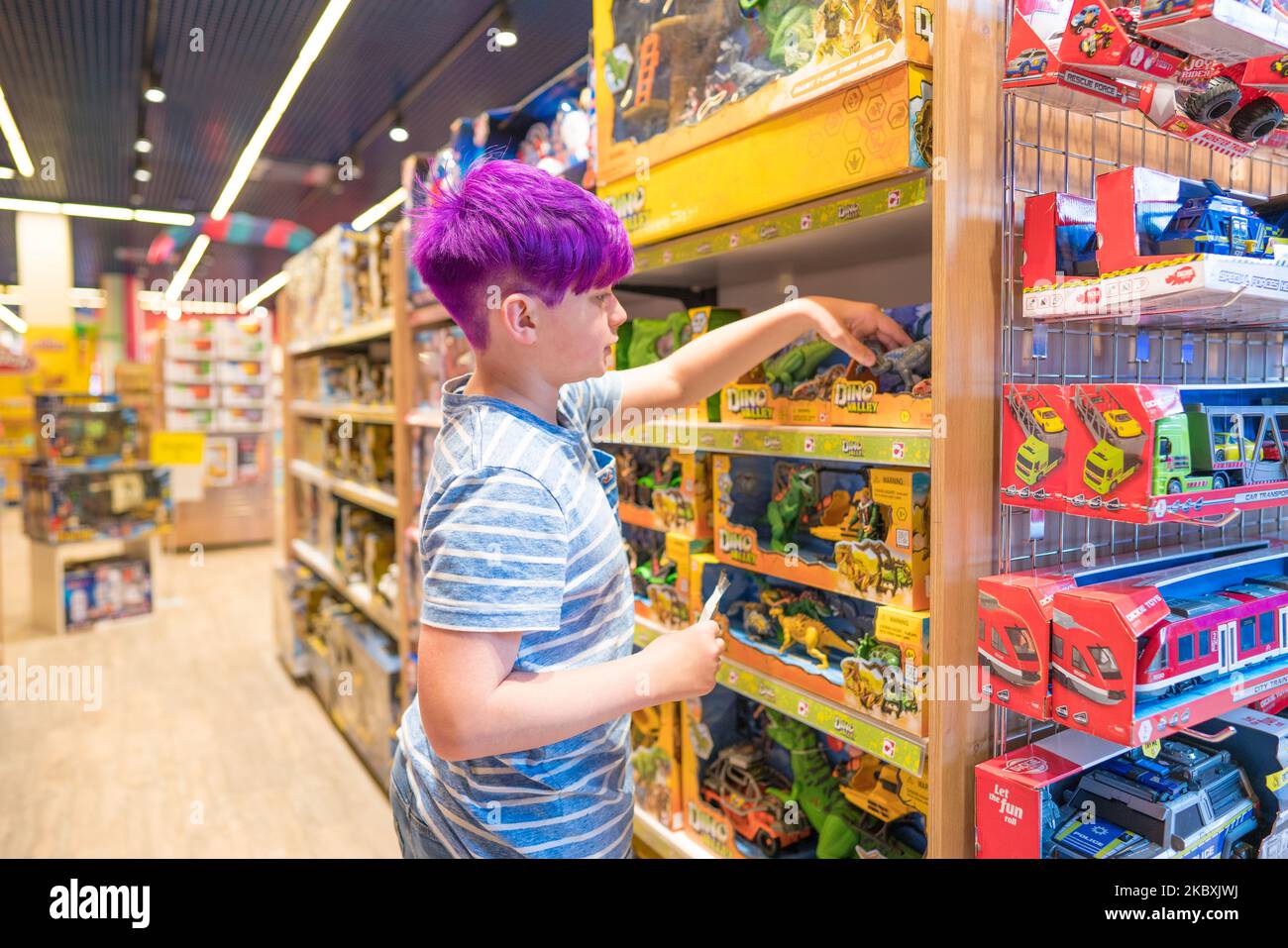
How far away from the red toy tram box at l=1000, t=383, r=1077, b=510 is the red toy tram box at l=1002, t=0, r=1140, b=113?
396 mm

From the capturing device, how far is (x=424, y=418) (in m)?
2.80

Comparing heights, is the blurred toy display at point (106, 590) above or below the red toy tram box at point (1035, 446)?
below

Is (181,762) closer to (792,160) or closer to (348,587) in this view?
(348,587)

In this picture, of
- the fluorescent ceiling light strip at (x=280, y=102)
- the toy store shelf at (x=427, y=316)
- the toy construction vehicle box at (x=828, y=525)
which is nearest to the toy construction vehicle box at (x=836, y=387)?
the toy construction vehicle box at (x=828, y=525)

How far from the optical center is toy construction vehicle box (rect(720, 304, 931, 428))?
52.1 inches

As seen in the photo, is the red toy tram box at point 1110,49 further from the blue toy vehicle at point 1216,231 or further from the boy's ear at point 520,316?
the boy's ear at point 520,316

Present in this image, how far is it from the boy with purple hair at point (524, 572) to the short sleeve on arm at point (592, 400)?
0.10 m

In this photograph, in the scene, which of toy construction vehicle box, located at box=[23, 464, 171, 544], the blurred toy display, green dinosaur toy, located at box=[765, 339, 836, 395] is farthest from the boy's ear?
the blurred toy display

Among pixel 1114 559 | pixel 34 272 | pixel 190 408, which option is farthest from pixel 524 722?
pixel 34 272

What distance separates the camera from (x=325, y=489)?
13.8 ft

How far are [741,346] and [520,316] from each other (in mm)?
558

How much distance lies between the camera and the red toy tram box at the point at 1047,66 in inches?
41.5

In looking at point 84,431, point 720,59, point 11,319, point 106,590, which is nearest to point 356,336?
point 720,59

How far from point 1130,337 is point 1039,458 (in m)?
0.40
